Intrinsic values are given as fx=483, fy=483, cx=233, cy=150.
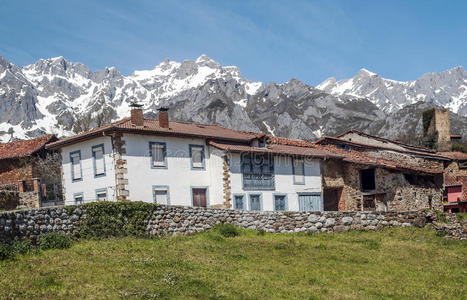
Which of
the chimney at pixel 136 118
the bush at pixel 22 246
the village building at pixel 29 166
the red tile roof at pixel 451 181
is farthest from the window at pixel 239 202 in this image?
the red tile roof at pixel 451 181

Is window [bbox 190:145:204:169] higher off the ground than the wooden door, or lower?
higher

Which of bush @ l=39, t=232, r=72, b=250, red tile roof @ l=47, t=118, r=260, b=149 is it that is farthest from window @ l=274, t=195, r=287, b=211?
bush @ l=39, t=232, r=72, b=250

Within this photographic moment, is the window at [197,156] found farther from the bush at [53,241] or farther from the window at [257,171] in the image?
the bush at [53,241]

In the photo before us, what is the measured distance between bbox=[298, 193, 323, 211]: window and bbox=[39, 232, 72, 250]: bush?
1984cm

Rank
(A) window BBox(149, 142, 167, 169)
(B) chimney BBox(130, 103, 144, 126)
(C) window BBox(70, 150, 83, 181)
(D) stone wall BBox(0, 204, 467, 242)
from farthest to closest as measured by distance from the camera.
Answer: (C) window BBox(70, 150, 83, 181) < (B) chimney BBox(130, 103, 144, 126) < (A) window BBox(149, 142, 167, 169) < (D) stone wall BBox(0, 204, 467, 242)

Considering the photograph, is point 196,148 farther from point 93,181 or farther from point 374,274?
point 374,274

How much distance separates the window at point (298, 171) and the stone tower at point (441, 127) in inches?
2503

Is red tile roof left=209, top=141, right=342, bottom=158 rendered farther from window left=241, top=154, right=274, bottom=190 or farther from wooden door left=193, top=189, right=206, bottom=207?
wooden door left=193, top=189, right=206, bottom=207

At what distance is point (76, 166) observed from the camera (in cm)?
3002

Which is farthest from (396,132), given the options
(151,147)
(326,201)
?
(151,147)

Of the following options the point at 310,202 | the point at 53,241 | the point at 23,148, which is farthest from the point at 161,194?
the point at 23,148

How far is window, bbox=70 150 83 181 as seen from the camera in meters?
29.8

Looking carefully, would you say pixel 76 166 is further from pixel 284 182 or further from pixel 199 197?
pixel 284 182

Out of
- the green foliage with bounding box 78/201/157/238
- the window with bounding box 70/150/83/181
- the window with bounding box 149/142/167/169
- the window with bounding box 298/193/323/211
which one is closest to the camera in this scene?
the green foliage with bounding box 78/201/157/238
